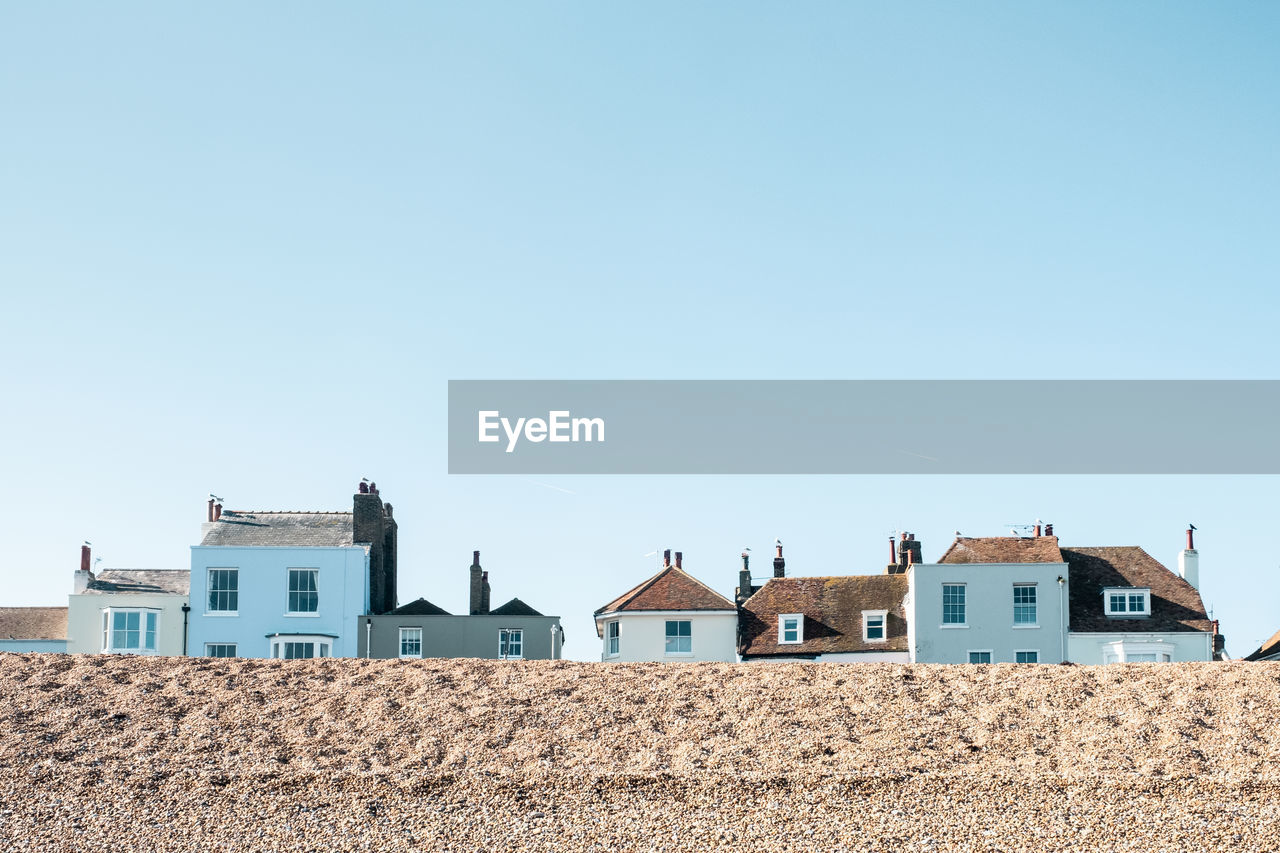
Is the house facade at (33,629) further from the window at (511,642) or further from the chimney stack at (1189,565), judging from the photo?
the chimney stack at (1189,565)

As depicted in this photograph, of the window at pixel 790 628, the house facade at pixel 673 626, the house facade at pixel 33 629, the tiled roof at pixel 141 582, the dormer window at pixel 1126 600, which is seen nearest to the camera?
the house facade at pixel 673 626

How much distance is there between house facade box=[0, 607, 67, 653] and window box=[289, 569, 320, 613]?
8.69 m

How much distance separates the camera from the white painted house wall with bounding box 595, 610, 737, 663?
47812mm

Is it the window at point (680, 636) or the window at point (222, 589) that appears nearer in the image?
the window at point (680, 636)

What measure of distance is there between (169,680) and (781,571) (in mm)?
30521

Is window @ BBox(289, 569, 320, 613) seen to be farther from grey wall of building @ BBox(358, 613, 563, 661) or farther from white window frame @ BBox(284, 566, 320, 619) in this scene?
grey wall of building @ BBox(358, 613, 563, 661)

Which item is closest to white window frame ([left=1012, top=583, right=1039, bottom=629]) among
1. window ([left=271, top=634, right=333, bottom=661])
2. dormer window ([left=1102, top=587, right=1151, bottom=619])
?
dormer window ([left=1102, top=587, right=1151, bottom=619])

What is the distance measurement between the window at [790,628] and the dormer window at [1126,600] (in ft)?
33.2

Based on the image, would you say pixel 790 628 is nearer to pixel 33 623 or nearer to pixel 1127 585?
pixel 1127 585

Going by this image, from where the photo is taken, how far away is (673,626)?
1897 inches

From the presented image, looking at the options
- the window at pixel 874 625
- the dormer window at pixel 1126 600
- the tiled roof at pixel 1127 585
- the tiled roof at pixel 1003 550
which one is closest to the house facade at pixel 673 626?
the window at pixel 874 625

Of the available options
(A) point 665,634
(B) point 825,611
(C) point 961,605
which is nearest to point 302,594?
(A) point 665,634

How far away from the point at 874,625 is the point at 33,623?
3015cm

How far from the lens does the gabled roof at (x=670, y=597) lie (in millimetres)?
48156
